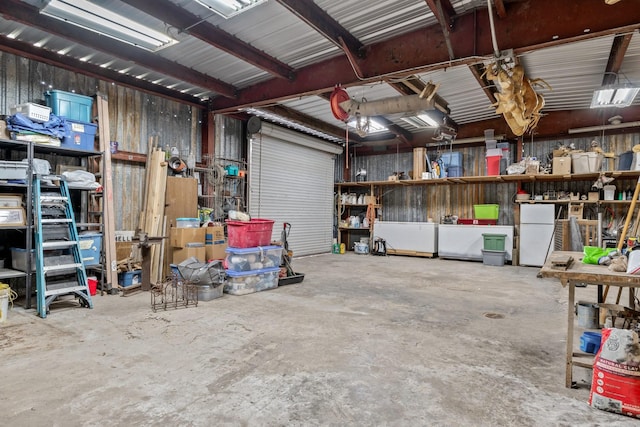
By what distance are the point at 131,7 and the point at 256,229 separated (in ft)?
9.90

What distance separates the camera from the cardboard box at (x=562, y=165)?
7434 mm

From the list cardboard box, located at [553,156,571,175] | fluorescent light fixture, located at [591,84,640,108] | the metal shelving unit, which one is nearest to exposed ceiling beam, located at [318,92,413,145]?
cardboard box, located at [553,156,571,175]

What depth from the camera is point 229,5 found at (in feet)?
11.0

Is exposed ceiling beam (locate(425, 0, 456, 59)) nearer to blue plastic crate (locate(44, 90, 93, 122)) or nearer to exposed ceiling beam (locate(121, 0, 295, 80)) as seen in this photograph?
exposed ceiling beam (locate(121, 0, 295, 80))

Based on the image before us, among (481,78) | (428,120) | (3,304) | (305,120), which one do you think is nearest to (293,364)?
(3,304)

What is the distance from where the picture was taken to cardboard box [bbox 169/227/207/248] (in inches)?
213

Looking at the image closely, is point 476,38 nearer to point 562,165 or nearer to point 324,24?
point 324,24

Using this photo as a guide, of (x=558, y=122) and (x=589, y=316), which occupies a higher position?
(x=558, y=122)

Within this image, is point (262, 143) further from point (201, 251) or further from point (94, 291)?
point (94, 291)

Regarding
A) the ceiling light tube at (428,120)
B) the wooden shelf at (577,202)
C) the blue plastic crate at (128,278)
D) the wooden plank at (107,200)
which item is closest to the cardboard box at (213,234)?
the blue plastic crate at (128,278)

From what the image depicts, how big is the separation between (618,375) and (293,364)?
204cm

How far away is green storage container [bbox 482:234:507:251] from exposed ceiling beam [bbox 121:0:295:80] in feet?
20.6

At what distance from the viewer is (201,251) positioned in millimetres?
5469

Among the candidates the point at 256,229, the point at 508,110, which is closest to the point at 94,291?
the point at 256,229
